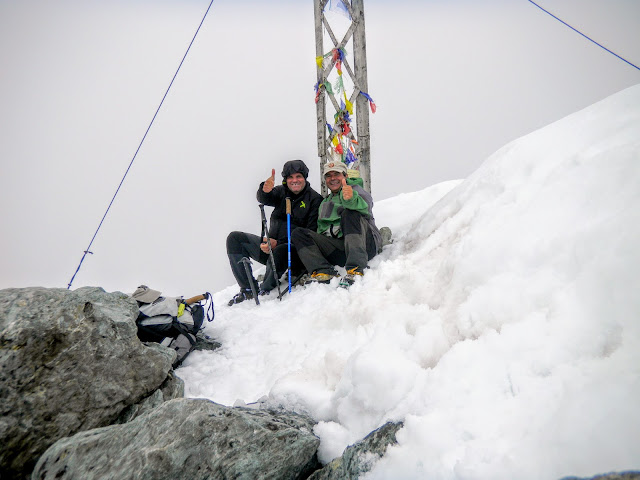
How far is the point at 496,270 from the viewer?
2.45 meters

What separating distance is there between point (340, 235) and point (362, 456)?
3939 mm

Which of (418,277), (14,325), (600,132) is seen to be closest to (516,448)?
(418,277)

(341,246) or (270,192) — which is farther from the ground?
(270,192)

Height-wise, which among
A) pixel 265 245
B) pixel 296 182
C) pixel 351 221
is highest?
pixel 296 182

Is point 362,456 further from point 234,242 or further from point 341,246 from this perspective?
point 234,242

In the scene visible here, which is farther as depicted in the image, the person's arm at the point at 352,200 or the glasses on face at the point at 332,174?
the glasses on face at the point at 332,174

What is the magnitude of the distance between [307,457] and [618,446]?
1421mm

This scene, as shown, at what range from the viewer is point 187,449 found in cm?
183

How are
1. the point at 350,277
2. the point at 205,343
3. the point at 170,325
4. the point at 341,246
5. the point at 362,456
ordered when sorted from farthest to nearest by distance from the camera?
the point at 341,246 < the point at 350,277 < the point at 205,343 < the point at 170,325 < the point at 362,456

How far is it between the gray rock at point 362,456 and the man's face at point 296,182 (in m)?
4.48

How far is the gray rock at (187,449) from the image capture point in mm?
1790

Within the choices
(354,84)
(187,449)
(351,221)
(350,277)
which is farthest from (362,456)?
(354,84)

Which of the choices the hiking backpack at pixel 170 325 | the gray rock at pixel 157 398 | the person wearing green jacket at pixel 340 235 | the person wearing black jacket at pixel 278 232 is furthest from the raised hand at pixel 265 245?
the gray rock at pixel 157 398

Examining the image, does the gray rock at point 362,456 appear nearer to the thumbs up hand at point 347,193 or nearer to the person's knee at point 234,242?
the thumbs up hand at point 347,193
